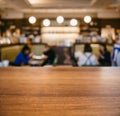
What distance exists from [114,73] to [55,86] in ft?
1.42

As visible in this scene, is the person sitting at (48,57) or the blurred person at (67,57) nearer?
the person sitting at (48,57)

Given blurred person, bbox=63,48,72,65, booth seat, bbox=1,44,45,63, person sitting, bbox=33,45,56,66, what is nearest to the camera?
person sitting, bbox=33,45,56,66

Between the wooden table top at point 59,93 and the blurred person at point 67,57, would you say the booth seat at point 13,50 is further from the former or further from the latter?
the wooden table top at point 59,93

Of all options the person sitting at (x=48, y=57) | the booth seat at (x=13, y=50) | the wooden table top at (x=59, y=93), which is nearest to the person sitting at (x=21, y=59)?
the person sitting at (x=48, y=57)

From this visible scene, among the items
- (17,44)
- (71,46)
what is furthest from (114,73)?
(17,44)

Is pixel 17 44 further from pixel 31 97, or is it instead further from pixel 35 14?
pixel 31 97

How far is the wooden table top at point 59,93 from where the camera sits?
2.38 ft

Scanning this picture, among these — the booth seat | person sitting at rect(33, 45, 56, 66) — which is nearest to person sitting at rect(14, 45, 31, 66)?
person sitting at rect(33, 45, 56, 66)

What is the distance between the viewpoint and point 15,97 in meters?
0.86

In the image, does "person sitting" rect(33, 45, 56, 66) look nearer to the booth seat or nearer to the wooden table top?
the booth seat

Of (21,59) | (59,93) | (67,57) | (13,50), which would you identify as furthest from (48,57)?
(59,93)

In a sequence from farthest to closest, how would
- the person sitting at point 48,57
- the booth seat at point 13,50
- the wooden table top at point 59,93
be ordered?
the booth seat at point 13,50, the person sitting at point 48,57, the wooden table top at point 59,93

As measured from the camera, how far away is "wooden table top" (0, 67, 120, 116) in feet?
2.38

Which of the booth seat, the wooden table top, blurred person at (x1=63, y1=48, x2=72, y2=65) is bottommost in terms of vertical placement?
blurred person at (x1=63, y1=48, x2=72, y2=65)
